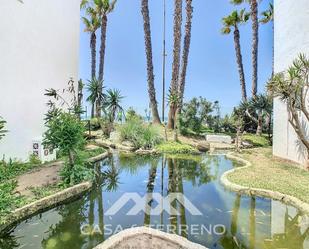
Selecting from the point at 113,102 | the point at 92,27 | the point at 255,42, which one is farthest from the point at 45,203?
the point at 92,27

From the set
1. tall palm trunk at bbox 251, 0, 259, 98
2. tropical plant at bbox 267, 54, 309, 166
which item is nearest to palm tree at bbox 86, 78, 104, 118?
tall palm trunk at bbox 251, 0, 259, 98

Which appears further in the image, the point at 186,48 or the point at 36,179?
the point at 186,48

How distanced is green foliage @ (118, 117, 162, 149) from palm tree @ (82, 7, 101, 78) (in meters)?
10.5

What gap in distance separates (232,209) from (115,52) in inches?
1031

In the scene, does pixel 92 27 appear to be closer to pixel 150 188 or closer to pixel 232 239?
pixel 150 188

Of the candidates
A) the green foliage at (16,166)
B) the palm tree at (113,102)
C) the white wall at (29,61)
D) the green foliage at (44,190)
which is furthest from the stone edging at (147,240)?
the palm tree at (113,102)

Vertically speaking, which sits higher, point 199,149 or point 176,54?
point 176,54

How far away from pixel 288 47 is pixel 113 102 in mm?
10764

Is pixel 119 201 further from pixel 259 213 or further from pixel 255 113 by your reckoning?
pixel 255 113

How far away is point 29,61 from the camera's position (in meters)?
8.88

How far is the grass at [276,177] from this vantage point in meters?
6.38

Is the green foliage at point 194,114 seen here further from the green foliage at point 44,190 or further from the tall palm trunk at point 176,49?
the green foliage at point 44,190

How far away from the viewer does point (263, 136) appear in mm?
17156

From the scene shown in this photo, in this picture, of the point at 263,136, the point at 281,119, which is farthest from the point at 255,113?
the point at 281,119
